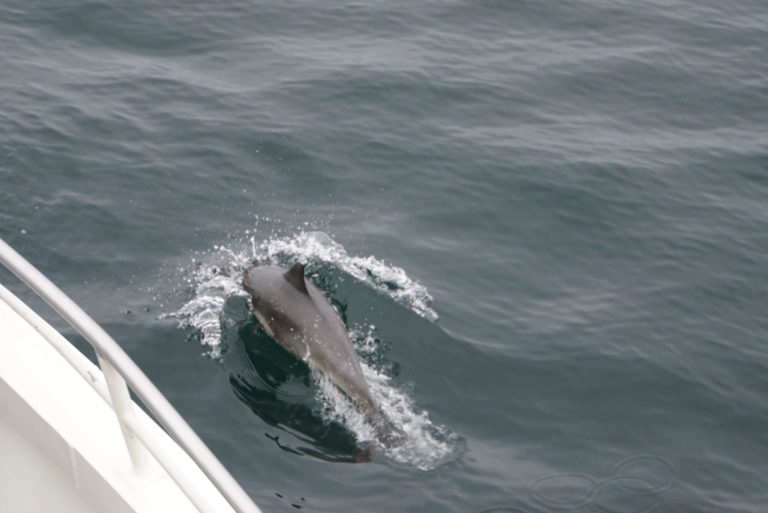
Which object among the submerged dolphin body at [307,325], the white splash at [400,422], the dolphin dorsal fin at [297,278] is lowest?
the white splash at [400,422]

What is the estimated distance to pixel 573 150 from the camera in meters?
18.3

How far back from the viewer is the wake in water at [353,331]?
11.8m

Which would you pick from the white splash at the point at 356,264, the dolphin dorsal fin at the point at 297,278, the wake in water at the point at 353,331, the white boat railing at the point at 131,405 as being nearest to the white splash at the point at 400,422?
the wake in water at the point at 353,331

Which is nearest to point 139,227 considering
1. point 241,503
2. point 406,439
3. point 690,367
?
point 406,439

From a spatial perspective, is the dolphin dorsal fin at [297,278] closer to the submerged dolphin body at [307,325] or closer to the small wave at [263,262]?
the submerged dolphin body at [307,325]

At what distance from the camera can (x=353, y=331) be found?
13273mm

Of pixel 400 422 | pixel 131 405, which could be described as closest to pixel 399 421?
pixel 400 422

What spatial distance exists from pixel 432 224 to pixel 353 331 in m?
3.20

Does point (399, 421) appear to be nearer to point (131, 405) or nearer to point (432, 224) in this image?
point (432, 224)

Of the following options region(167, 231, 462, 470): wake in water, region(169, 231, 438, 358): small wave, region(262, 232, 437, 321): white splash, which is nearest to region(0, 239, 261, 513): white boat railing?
region(167, 231, 462, 470): wake in water

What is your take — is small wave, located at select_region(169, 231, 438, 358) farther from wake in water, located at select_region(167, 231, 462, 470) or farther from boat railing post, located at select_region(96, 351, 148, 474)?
boat railing post, located at select_region(96, 351, 148, 474)

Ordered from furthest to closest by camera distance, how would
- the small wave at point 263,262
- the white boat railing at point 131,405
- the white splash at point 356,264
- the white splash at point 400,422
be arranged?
the white splash at point 356,264 < the small wave at point 263,262 < the white splash at point 400,422 < the white boat railing at point 131,405

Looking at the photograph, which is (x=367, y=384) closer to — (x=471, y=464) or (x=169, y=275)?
(x=471, y=464)

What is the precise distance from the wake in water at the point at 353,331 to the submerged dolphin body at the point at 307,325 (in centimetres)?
16
